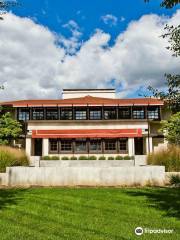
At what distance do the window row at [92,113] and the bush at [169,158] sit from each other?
24.8 metres

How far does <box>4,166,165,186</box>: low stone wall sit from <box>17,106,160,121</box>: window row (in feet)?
92.3

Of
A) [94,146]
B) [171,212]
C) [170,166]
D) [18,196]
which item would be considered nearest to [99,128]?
[94,146]

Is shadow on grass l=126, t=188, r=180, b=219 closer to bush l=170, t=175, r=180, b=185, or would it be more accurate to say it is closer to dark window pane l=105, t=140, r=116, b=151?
bush l=170, t=175, r=180, b=185

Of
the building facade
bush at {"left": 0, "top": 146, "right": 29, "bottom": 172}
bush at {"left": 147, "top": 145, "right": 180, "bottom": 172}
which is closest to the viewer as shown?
bush at {"left": 147, "top": 145, "right": 180, "bottom": 172}

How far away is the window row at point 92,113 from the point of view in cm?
4353

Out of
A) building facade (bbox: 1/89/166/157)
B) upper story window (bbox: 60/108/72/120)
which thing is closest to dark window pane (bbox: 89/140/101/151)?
building facade (bbox: 1/89/166/157)

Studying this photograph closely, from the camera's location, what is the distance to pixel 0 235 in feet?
21.2

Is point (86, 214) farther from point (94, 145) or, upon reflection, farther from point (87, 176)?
point (94, 145)

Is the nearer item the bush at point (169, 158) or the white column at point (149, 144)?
the bush at point (169, 158)

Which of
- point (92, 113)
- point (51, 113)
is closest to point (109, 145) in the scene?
point (92, 113)

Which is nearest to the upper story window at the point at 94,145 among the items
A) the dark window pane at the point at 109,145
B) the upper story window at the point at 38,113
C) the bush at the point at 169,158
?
the dark window pane at the point at 109,145

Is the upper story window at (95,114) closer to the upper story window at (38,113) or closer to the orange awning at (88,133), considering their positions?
the orange awning at (88,133)

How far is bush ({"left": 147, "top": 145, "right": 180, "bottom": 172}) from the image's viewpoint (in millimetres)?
16962

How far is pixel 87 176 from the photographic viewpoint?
50.4ft
